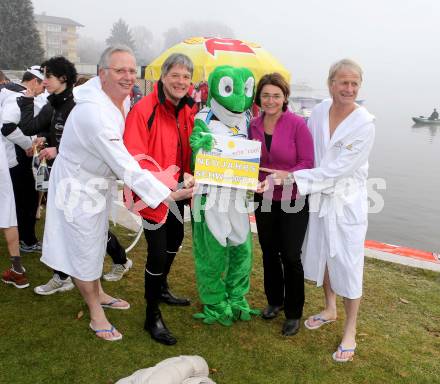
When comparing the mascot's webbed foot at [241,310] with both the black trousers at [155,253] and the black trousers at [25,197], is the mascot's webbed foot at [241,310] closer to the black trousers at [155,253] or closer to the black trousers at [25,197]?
the black trousers at [155,253]

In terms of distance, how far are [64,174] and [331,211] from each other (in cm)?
184

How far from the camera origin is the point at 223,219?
3188mm

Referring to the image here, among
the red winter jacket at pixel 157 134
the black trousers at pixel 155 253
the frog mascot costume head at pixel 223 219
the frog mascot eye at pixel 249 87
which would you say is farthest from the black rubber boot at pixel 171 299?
the frog mascot eye at pixel 249 87

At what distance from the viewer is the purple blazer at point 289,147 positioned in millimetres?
3035

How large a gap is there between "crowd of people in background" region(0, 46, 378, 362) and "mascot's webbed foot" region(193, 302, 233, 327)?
355mm

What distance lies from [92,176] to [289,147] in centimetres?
136

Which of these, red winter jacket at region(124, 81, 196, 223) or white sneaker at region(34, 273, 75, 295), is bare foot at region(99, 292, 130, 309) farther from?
red winter jacket at region(124, 81, 196, 223)

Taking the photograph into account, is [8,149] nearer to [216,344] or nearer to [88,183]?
[88,183]

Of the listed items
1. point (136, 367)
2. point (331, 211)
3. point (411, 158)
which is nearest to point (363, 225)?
point (331, 211)

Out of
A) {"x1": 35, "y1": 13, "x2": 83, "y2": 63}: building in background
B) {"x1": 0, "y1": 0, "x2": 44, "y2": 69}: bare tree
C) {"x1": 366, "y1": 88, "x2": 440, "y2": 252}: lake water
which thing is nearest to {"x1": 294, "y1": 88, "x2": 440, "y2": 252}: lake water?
{"x1": 366, "y1": 88, "x2": 440, "y2": 252}: lake water

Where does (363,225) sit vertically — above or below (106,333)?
above

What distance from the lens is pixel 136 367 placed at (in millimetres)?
2920

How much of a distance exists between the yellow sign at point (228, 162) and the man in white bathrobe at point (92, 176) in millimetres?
201

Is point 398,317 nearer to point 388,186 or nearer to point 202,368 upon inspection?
point 202,368
